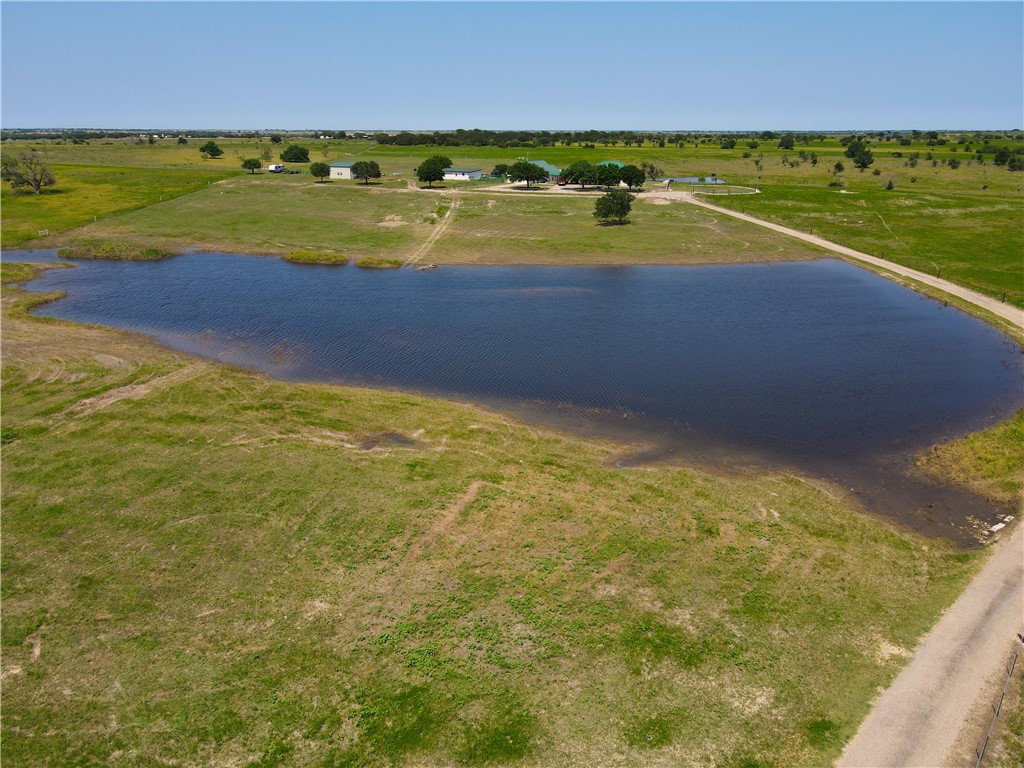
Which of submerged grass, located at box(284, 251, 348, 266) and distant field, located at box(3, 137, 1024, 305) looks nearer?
submerged grass, located at box(284, 251, 348, 266)

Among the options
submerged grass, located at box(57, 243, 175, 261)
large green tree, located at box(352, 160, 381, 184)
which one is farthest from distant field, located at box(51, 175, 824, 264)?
large green tree, located at box(352, 160, 381, 184)

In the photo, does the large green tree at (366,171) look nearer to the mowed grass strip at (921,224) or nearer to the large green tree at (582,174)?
the large green tree at (582,174)

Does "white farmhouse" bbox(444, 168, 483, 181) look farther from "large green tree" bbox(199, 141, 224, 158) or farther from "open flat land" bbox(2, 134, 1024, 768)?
"open flat land" bbox(2, 134, 1024, 768)

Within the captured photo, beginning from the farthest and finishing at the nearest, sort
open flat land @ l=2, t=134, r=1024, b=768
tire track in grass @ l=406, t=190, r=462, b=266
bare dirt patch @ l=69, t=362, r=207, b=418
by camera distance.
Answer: tire track in grass @ l=406, t=190, r=462, b=266
bare dirt patch @ l=69, t=362, r=207, b=418
open flat land @ l=2, t=134, r=1024, b=768

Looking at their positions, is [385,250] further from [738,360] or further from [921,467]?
[921,467]

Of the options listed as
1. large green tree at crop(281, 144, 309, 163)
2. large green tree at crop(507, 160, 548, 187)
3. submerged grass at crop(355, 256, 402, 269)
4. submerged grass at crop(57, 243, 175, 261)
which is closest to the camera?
submerged grass at crop(355, 256, 402, 269)

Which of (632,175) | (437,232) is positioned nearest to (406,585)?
(437,232)
